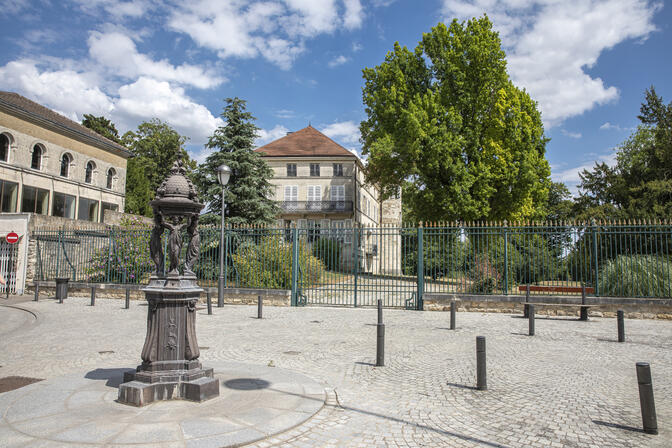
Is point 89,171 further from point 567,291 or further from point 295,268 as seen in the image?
point 567,291

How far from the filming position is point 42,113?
1225 inches

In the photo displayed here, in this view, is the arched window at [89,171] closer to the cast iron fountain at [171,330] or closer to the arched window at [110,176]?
the arched window at [110,176]

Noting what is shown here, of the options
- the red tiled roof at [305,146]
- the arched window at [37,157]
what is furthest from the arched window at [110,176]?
the red tiled roof at [305,146]

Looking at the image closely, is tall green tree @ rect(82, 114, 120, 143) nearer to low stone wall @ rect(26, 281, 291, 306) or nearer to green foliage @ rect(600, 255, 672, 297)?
low stone wall @ rect(26, 281, 291, 306)

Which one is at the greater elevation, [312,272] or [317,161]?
[317,161]

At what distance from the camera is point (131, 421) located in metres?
4.21

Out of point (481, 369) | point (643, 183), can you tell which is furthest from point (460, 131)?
point (481, 369)

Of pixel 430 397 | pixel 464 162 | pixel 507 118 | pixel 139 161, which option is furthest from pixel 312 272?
pixel 139 161

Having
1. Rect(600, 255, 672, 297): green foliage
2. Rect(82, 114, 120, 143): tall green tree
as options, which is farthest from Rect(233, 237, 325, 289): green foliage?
Rect(82, 114, 120, 143): tall green tree

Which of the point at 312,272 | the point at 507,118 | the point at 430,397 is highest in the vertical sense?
the point at 507,118

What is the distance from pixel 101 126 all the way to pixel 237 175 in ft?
105

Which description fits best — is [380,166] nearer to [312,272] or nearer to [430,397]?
[312,272]

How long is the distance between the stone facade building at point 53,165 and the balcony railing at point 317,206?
15.5 m

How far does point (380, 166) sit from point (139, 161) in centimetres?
3001
